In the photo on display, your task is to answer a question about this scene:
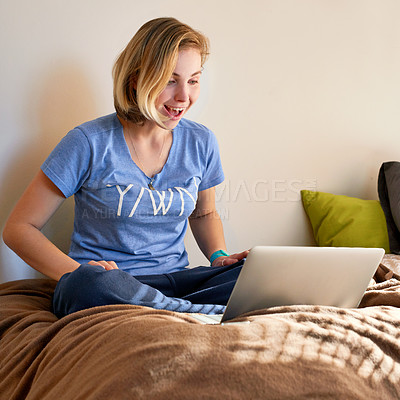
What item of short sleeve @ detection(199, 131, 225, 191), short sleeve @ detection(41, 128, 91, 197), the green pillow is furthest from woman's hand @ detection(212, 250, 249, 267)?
the green pillow

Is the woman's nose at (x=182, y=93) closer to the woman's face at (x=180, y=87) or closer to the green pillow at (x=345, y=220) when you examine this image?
the woman's face at (x=180, y=87)

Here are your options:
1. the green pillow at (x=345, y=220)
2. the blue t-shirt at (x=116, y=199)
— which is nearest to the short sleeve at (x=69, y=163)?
the blue t-shirt at (x=116, y=199)

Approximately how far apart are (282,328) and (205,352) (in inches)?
6.3

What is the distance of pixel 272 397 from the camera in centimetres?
71

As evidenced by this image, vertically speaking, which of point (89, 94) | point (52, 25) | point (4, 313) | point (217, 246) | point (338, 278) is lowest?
point (217, 246)

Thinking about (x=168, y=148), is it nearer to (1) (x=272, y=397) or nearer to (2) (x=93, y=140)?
(2) (x=93, y=140)

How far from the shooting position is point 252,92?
1.97m

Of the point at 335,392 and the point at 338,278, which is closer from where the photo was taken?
the point at 335,392

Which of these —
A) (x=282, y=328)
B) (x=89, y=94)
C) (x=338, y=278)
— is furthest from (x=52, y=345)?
(x=89, y=94)

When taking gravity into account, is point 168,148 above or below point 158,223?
above

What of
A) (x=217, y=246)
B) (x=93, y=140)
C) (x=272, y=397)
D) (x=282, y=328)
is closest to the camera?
(x=272, y=397)

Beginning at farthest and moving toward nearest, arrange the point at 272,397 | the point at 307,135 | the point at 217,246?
the point at 307,135, the point at 217,246, the point at 272,397

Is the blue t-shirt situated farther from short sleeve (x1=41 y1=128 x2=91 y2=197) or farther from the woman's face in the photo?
the woman's face

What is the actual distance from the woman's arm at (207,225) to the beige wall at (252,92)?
0.14 metres
